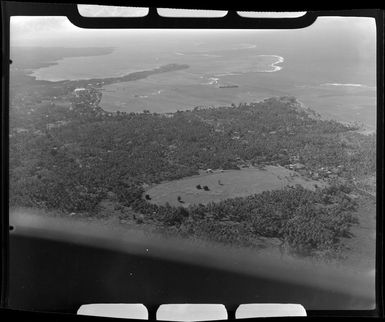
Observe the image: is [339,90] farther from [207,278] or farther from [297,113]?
[207,278]

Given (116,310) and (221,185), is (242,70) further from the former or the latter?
(116,310)

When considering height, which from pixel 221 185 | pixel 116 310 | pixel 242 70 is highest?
pixel 242 70

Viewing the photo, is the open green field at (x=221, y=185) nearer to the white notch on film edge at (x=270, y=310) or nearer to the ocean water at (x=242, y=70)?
the ocean water at (x=242, y=70)

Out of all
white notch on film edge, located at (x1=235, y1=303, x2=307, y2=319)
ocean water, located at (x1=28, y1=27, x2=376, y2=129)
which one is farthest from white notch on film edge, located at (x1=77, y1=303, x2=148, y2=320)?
ocean water, located at (x1=28, y1=27, x2=376, y2=129)

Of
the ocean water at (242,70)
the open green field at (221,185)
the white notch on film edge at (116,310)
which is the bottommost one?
the white notch on film edge at (116,310)

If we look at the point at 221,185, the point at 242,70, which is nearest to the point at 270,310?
the point at 221,185

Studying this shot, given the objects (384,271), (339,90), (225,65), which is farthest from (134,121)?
(384,271)

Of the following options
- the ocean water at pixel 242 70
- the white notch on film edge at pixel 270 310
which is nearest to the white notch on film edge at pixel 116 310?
the white notch on film edge at pixel 270 310

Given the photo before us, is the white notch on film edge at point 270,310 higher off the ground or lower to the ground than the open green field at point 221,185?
lower

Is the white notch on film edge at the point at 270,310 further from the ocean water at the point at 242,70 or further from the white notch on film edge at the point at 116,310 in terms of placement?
the ocean water at the point at 242,70
